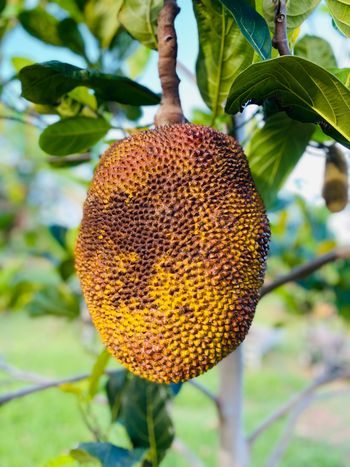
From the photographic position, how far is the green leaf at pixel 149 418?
0.81m

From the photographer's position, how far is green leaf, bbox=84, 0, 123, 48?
2.69 ft

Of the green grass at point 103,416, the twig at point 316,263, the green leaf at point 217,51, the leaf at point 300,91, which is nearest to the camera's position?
the leaf at point 300,91

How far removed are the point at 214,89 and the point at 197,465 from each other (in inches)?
34.4

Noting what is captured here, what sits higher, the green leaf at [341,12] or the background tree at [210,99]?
the green leaf at [341,12]

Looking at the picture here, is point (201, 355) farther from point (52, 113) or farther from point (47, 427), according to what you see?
point (47, 427)

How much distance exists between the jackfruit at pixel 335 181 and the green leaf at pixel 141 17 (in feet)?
0.93

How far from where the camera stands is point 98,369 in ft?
2.64

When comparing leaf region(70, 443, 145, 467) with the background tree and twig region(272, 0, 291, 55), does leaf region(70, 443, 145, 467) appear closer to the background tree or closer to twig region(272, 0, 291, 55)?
the background tree

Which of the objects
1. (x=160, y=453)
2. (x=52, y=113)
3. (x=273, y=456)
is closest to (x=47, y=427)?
(x=273, y=456)

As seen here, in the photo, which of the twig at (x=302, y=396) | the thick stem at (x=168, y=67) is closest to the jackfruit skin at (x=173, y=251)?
the thick stem at (x=168, y=67)

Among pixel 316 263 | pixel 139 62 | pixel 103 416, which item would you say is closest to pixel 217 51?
pixel 316 263

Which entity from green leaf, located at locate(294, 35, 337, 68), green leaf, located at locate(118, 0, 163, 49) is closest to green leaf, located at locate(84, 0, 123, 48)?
green leaf, located at locate(118, 0, 163, 49)

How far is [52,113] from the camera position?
0.72 metres

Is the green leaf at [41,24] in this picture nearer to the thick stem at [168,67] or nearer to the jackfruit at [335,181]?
the thick stem at [168,67]
